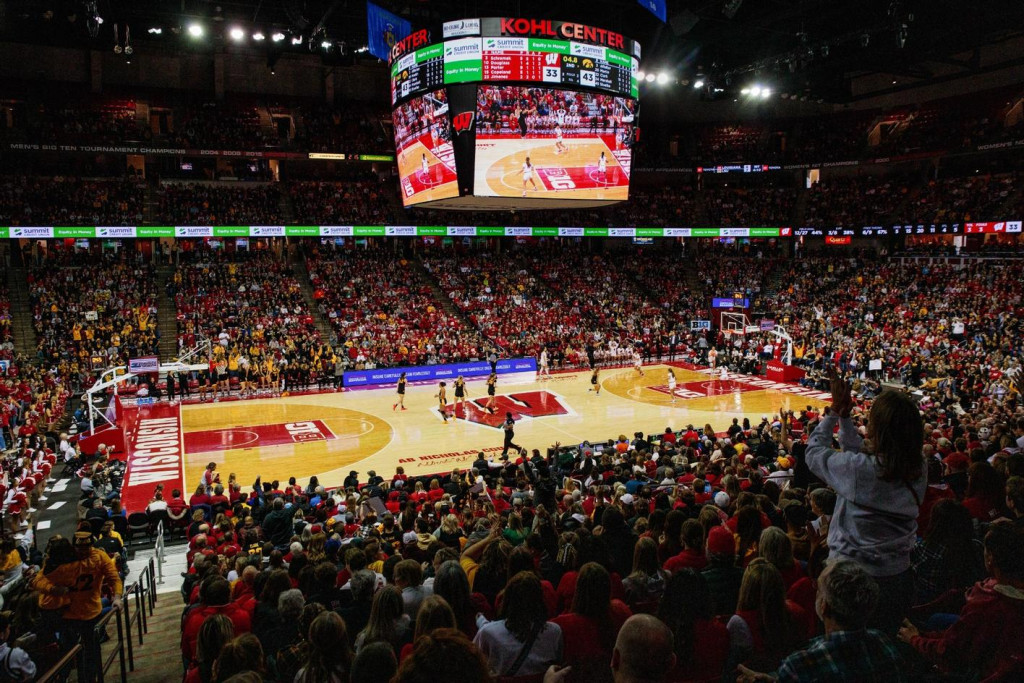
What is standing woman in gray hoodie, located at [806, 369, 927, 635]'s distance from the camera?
366cm

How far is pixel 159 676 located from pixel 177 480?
13.0m

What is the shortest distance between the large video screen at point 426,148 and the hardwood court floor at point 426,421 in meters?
8.34

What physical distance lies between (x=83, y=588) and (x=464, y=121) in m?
19.9

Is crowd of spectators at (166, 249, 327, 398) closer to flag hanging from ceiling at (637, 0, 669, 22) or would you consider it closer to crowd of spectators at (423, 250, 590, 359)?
crowd of spectators at (423, 250, 590, 359)

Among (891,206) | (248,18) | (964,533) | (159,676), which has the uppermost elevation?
(248,18)

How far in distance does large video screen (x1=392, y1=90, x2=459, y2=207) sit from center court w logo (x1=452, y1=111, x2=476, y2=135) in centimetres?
39

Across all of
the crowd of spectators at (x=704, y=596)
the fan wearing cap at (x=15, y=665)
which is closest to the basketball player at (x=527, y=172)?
the crowd of spectators at (x=704, y=596)

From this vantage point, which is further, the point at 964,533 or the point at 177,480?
the point at 177,480

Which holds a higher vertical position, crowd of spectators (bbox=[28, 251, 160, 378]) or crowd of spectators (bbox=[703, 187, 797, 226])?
crowd of spectators (bbox=[703, 187, 797, 226])

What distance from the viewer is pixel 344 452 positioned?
20844mm

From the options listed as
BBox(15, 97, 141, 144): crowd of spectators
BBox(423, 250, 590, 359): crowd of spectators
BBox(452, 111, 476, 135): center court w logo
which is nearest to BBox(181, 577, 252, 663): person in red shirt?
BBox(452, 111, 476, 135): center court w logo

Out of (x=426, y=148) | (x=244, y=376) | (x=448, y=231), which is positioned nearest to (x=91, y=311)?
(x=244, y=376)

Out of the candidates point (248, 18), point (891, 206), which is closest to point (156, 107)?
point (248, 18)

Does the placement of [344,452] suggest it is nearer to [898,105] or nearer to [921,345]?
[921,345]
